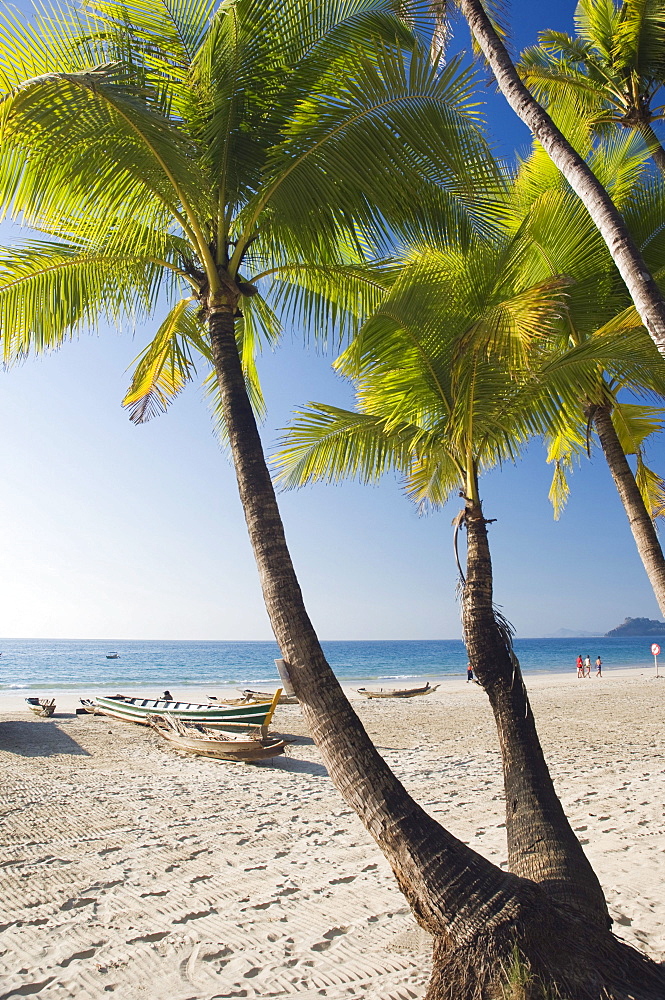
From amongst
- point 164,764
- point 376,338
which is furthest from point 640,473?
point 164,764

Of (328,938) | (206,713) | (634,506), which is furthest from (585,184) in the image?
(206,713)

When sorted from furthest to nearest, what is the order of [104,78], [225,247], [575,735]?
[575,735]
[225,247]
[104,78]

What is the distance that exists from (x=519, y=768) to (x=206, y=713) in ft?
27.8

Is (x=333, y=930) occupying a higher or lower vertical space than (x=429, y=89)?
lower

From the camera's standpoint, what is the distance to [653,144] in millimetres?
6910

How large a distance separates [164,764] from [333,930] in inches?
273

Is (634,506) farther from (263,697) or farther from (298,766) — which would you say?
(263,697)

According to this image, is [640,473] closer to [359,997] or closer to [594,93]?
[594,93]

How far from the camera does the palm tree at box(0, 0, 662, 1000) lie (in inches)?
118

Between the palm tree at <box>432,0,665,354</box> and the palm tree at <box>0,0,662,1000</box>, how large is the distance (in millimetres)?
708

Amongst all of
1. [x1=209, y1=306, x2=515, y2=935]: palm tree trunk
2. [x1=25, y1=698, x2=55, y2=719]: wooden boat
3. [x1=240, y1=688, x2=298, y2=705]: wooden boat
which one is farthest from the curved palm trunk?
[x1=25, y1=698, x2=55, y2=719]: wooden boat

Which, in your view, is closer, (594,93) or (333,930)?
(333,930)

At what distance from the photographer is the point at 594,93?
7.74 metres

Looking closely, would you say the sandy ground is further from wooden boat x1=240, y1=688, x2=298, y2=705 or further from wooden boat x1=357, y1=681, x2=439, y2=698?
wooden boat x1=357, y1=681, x2=439, y2=698
